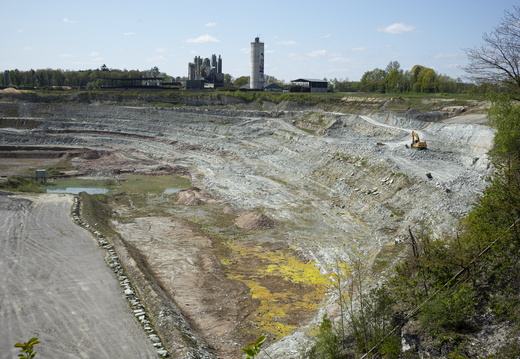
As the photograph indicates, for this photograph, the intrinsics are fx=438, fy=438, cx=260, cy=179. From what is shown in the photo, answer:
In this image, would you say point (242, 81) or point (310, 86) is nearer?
point (310, 86)

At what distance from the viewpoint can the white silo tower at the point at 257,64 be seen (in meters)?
111

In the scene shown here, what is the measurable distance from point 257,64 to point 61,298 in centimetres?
10046

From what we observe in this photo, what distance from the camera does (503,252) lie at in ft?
45.9

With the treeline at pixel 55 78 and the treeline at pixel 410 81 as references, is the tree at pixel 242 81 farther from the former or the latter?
the treeline at pixel 410 81

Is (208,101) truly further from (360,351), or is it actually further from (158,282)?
(360,351)

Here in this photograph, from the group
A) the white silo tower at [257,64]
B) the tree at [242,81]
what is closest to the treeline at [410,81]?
the white silo tower at [257,64]

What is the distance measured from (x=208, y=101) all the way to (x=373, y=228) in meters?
62.7

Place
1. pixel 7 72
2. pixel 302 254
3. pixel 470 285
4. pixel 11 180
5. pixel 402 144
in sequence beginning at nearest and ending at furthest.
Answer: pixel 470 285
pixel 302 254
pixel 11 180
pixel 402 144
pixel 7 72

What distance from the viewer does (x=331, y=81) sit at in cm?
14338

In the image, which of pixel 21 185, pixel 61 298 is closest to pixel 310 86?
pixel 21 185

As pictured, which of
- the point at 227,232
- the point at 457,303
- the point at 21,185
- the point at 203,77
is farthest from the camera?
the point at 203,77

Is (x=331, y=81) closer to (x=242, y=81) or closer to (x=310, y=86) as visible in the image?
(x=242, y=81)

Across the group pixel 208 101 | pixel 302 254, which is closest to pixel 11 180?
pixel 302 254

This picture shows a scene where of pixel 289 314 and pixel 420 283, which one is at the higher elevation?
pixel 420 283
